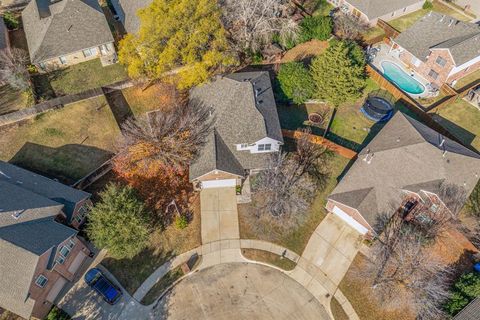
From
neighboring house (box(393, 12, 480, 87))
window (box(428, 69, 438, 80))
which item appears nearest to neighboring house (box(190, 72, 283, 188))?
neighboring house (box(393, 12, 480, 87))

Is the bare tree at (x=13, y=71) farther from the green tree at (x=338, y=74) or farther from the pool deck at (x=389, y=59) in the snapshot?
the pool deck at (x=389, y=59)

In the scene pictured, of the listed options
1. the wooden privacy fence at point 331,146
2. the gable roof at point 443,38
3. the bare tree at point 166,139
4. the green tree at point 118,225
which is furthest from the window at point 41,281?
the gable roof at point 443,38

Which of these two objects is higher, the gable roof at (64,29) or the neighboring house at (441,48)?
the gable roof at (64,29)

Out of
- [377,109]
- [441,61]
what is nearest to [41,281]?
[377,109]

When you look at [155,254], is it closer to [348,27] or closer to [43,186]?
[43,186]

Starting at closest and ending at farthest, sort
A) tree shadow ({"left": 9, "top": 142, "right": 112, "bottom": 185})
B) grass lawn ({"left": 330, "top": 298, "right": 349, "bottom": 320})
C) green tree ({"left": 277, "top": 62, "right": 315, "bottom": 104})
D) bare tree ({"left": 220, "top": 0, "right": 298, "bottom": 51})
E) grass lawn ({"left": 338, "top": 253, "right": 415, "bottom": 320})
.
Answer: grass lawn ({"left": 338, "top": 253, "right": 415, "bottom": 320})
grass lawn ({"left": 330, "top": 298, "right": 349, "bottom": 320})
tree shadow ({"left": 9, "top": 142, "right": 112, "bottom": 185})
green tree ({"left": 277, "top": 62, "right": 315, "bottom": 104})
bare tree ({"left": 220, "top": 0, "right": 298, "bottom": 51})

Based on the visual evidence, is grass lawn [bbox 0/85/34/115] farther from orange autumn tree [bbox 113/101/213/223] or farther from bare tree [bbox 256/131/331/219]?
bare tree [bbox 256/131/331/219]
